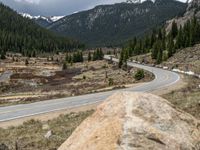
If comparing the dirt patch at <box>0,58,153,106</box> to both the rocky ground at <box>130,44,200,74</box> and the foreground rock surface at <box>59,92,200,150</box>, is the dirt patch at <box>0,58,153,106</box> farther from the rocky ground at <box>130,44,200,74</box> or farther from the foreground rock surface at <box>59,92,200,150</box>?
the foreground rock surface at <box>59,92,200,150</box>

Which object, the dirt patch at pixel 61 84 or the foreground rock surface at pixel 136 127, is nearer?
the foreground rock surface at pixel 136 127

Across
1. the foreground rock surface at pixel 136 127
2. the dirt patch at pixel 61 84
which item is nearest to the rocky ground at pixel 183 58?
the dirt patch at pixel 61 84

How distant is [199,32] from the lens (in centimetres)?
12138

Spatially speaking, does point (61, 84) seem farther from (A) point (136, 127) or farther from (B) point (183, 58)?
(A) point (136, 127)

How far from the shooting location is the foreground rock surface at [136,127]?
7.95m

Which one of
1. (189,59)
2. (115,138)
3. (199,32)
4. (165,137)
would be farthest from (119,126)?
(199,32)

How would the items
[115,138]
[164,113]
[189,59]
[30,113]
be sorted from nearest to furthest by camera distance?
1. [115,138]
2. [164,113]
3. [30,113]
4. [189,59]

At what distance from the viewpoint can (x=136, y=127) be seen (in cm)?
808

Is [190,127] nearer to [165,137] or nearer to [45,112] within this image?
[165,137]

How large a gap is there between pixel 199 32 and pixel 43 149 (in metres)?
114

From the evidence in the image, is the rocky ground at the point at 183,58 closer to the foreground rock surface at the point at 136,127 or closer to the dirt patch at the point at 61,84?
the dirt patch at the point at 61,84

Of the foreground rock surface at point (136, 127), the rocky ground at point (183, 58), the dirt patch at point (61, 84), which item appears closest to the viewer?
the foreground rock surface at point (136, 127)

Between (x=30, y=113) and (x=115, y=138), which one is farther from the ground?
(x=115, y=138)

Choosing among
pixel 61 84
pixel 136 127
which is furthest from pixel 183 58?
pixel 136 127
